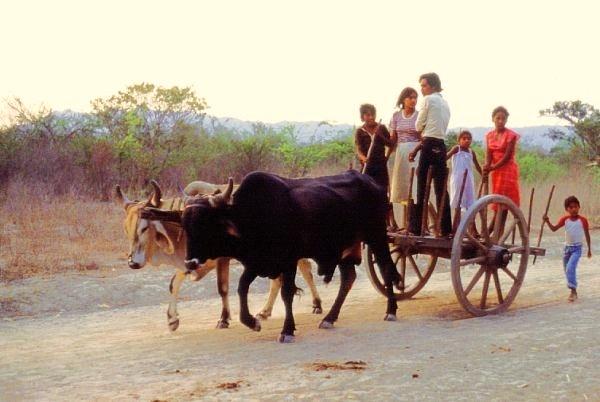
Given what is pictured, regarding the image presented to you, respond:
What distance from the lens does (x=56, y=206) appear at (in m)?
16.2

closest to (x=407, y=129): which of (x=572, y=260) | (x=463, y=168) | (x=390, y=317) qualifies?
(x=463, y=168)

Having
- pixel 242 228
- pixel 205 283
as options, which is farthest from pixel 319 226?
pixel 205 283

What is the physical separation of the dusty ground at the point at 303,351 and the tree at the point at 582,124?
18.8 metres

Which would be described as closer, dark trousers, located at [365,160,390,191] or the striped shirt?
dark trousers, located at [365,160,390,191]

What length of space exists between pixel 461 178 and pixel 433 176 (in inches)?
27.7

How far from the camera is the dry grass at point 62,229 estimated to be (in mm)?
12009

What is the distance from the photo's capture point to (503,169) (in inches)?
366

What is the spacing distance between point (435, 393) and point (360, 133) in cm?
419

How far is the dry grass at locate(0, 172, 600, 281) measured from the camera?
39.4ft

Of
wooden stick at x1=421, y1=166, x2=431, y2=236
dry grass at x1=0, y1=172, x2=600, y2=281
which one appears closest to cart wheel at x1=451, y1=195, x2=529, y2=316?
wooden stick at x1=421, y1=166, x2=431, y2=236

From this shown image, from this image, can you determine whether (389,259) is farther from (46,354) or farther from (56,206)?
(56,206)

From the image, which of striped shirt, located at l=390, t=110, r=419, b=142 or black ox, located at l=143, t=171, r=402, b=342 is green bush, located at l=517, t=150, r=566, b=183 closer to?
striped shirt, located at l=390, t=110, r=419, b=142

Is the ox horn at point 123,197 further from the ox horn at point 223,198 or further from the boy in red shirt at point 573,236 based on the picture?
the boy in red shirt at point 573,236

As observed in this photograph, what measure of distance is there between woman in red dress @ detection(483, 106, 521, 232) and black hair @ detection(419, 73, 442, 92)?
100 cm
